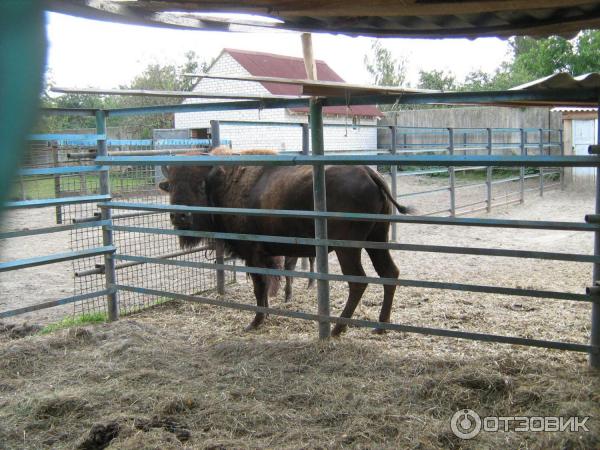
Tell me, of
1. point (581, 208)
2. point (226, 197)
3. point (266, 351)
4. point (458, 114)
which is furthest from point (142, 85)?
point (266, 351)

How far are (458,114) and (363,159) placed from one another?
20750 millimetres

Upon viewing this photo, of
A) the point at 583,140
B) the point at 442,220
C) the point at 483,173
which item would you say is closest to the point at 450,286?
the point at 442,220

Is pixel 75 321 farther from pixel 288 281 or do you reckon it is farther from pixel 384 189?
pixel 384 189

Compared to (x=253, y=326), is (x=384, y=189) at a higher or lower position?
higher

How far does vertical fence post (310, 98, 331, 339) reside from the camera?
4234 mm

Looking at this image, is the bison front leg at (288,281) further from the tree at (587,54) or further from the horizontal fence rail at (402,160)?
the tree at (587,54)

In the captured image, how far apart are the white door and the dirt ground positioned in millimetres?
14216

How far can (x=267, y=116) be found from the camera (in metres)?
21.4

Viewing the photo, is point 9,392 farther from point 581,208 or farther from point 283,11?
point 581,208

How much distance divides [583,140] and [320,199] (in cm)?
1701

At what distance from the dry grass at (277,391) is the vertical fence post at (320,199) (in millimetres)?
268

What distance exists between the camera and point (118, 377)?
379 centimetres

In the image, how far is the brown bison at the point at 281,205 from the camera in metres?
4.96

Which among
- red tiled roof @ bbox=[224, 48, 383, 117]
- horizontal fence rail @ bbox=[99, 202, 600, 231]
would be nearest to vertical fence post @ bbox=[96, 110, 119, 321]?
horizontal fence rail @ bbox=[99, 202, 600, 231]
